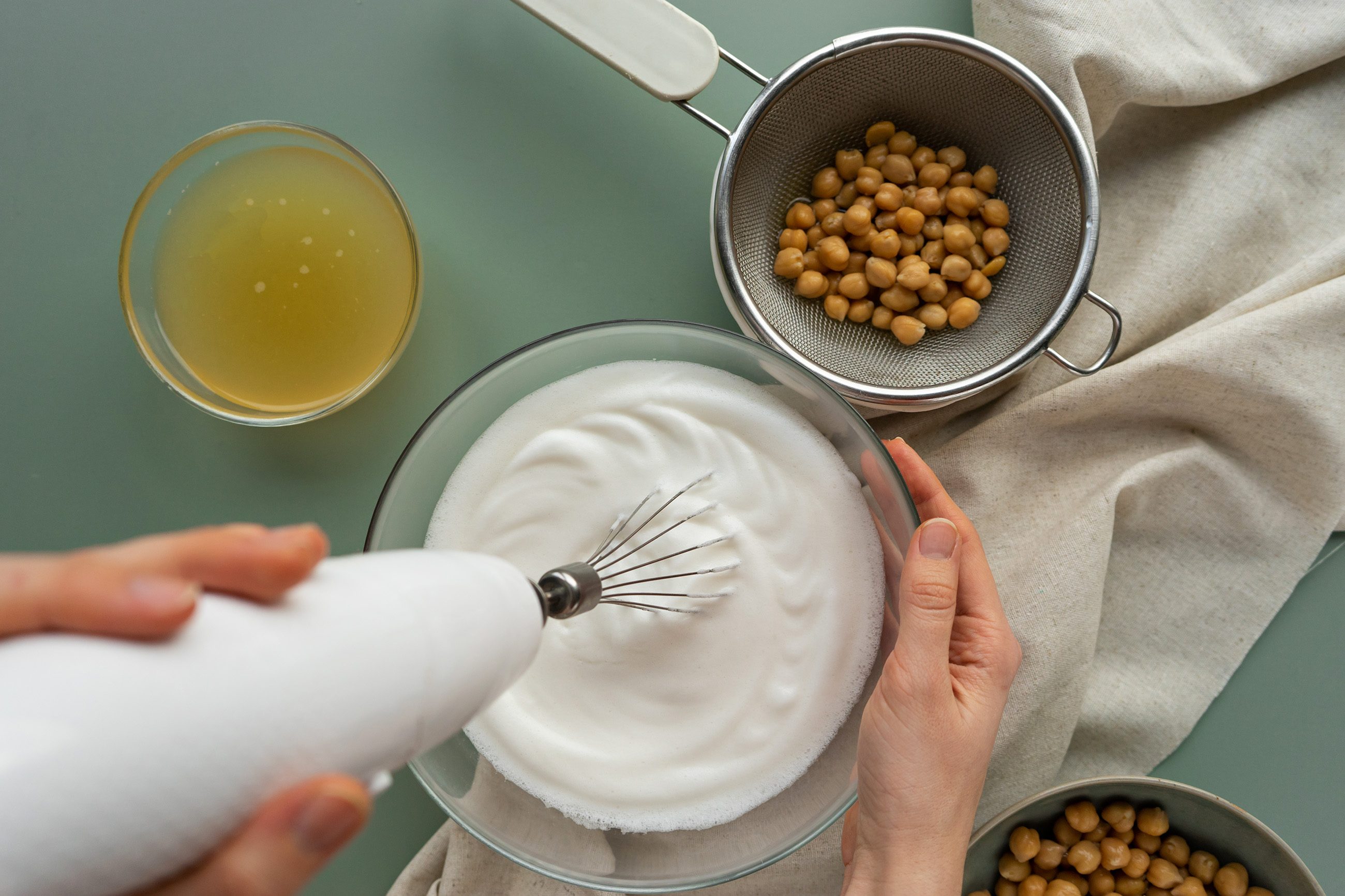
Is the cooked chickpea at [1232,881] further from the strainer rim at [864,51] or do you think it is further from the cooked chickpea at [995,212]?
the cooked chickpea at [995,212]

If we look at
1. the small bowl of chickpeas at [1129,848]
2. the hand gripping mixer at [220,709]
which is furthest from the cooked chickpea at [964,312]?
the hand gripping mixer at [220,709]

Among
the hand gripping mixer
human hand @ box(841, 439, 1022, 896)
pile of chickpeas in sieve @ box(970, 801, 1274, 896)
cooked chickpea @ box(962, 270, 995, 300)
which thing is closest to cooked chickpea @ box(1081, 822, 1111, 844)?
pile of chickpeas in sieve @ box(970, 801, 1274, 896)

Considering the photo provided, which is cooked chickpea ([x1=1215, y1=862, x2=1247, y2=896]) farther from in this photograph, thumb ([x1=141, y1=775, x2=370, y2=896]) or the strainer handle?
thumb ([x1=141, y1=775, x2=370, y2=896])

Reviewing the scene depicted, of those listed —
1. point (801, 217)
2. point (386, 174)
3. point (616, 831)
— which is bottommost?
point (616, 831)

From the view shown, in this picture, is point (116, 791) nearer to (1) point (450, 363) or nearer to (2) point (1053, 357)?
(1) point (450, 363)

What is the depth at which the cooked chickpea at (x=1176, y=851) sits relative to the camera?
3.59ft

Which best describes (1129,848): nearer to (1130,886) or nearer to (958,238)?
(1130,886)

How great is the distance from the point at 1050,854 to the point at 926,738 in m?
0.36

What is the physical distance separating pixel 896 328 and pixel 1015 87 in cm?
31

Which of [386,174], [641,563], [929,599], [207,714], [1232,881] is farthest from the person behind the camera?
[386,174]

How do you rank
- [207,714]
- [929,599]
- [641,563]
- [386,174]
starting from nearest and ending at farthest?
[207,714] → [929,599] → [641,563] → [386,174]

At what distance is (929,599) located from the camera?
2.80 ft

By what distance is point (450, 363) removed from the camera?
3.82 feet

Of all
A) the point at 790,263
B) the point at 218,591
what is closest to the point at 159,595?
the point at 218,591
